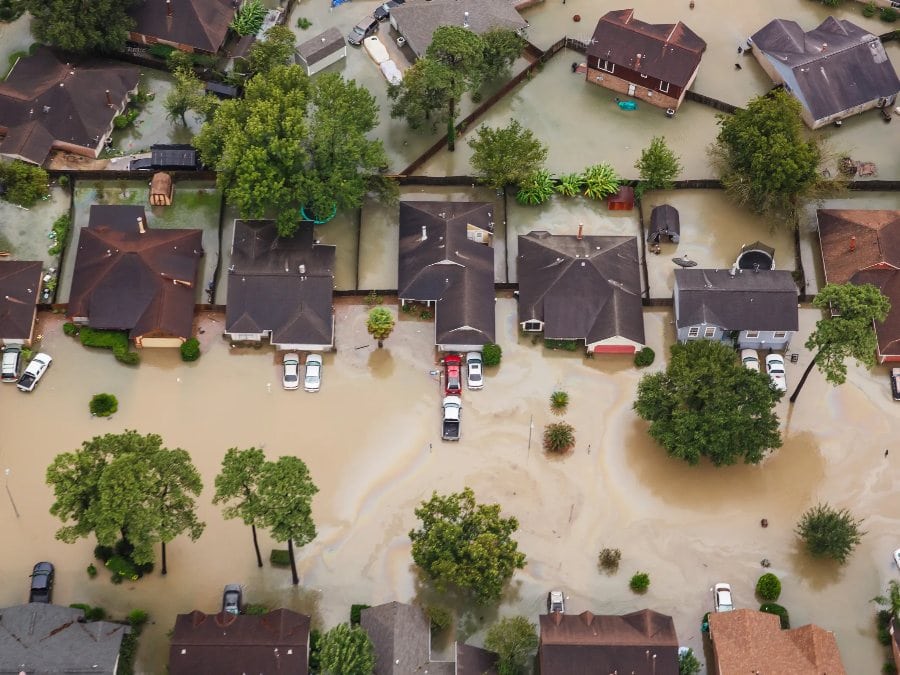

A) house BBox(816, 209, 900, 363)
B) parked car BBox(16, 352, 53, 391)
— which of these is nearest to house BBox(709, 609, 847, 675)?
house BBox(816, 209, 900, 363)

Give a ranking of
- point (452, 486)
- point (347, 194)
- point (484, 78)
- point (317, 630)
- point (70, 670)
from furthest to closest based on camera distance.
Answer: point (484, 78)
point (347, 194)
point (452, 486)
point (317, 630)
point (70, 670)

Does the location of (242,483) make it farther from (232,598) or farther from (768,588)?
(768,588)

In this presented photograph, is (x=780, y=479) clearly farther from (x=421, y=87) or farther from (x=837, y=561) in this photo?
(x=421, y=87)

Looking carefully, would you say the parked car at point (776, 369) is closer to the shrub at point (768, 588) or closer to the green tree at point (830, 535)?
the green tree at point (830, 535)

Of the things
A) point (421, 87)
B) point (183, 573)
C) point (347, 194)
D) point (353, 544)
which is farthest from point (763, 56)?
point (183, 573)

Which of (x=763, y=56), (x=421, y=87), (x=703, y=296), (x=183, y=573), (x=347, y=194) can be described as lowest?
(x=183, y=573)

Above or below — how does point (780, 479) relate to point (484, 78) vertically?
below

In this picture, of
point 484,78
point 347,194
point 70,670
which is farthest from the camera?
point 484,78

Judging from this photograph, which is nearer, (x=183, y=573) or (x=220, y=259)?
(x=183, y=573)
